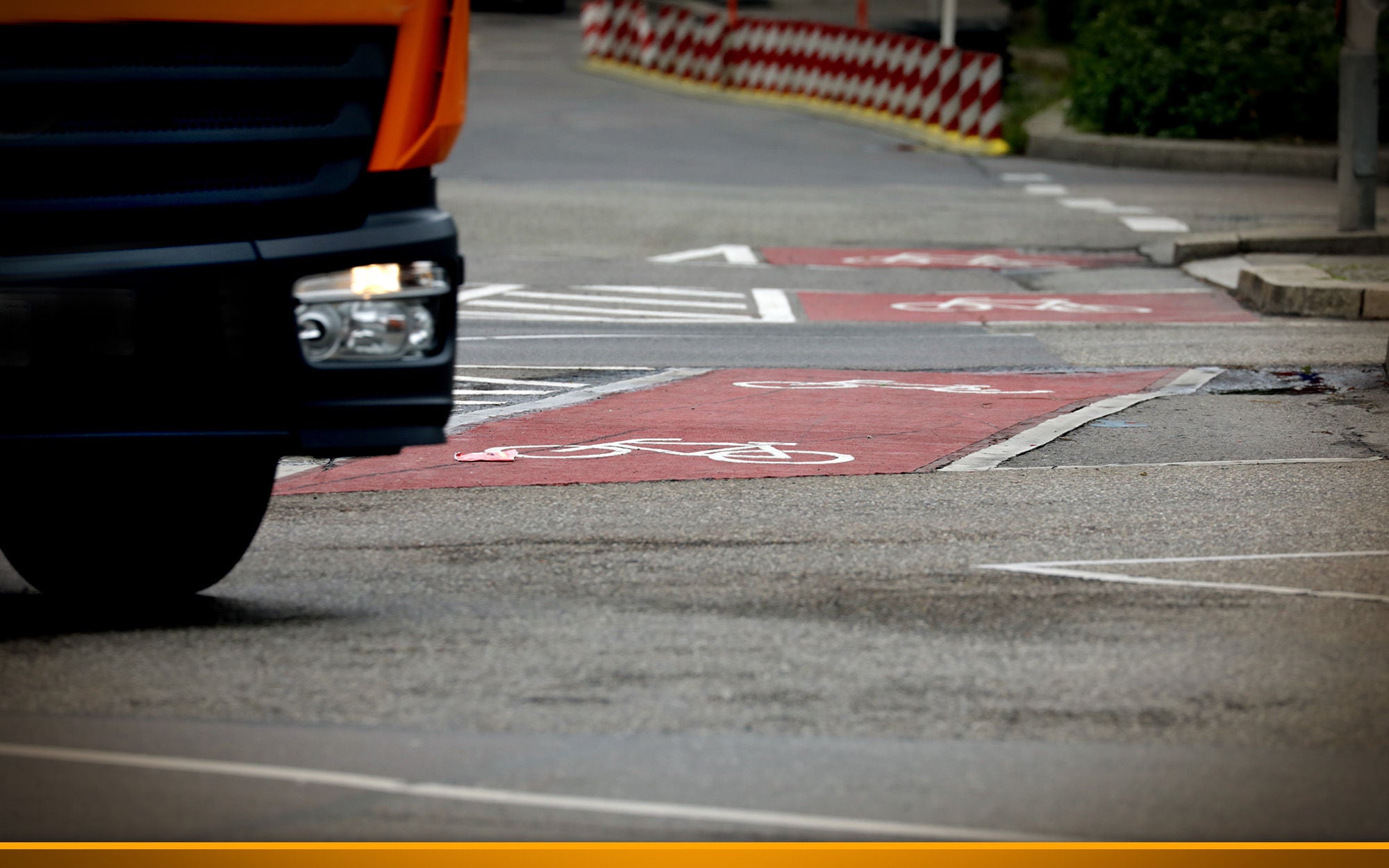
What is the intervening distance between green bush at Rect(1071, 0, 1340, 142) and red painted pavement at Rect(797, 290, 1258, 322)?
883 centimetres

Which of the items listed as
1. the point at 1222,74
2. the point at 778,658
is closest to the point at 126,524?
the point at 778,658

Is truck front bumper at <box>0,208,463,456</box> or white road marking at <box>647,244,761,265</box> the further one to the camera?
white road marking at <box>647,244,761,265</box>

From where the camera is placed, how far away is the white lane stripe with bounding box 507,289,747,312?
1446cm

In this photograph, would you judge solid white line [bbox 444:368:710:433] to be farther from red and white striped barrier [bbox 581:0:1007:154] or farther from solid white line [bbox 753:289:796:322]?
red and white striped barrier [bbox 581:0:1007:154]

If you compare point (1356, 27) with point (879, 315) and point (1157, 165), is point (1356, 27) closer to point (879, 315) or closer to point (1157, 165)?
point (879, 315)

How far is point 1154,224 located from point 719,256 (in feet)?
13.7

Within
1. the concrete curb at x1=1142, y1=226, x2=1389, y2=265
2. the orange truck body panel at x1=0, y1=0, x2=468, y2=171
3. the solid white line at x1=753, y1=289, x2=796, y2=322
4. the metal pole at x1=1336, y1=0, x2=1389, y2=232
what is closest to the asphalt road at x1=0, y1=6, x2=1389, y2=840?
the orange truck body panel at x1=0, y1=0, x2=468, y2=171

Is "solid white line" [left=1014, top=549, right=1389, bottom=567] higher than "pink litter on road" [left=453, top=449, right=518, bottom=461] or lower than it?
higher

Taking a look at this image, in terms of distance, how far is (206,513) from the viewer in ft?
20.7

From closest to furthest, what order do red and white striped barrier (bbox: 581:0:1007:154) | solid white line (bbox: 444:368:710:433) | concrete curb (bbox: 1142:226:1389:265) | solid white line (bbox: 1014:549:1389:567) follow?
solid white line (bbox: 1014:549:1389:567) → solid white line (bbox: 444:368:710:433) → concrete curb (bbox: 1142:226:1389:265) → red and white striped barrier (bbox: 581:0:1007:154)

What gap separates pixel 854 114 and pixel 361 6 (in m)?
22.9

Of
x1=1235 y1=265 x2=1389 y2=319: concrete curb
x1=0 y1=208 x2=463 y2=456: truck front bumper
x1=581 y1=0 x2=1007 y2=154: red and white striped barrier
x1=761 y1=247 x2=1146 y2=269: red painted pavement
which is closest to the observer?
x1=0 y1=208 x2=463 y2=456: truck front bumper

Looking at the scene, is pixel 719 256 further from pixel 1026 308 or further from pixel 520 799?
pixel 520 799

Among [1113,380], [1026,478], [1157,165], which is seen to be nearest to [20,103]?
[1026,478]
